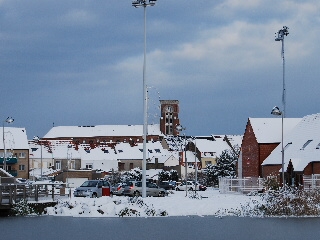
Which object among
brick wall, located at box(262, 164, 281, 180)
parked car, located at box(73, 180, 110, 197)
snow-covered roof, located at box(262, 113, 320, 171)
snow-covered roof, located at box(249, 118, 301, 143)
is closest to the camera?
parked car, located at box(73, 180, 110, 197)

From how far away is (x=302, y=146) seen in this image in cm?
6259

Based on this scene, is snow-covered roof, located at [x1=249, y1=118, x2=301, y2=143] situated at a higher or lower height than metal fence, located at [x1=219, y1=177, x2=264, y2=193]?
higher

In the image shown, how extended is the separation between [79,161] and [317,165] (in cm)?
7803

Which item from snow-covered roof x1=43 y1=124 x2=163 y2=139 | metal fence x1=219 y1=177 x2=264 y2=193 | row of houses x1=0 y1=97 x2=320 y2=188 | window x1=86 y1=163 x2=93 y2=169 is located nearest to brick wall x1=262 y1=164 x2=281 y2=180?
row of houses x1=0 y1=97 x2=320 y2=188

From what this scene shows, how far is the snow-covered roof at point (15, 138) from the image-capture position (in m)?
112

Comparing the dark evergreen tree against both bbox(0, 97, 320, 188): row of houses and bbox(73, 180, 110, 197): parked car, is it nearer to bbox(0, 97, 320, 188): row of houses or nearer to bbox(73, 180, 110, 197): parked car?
bbox(0, 97, 320, 188): row of houses

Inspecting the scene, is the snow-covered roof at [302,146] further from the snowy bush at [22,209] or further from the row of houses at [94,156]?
the row of houses at [94,156]

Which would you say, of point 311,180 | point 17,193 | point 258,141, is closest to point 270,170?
point 258,141

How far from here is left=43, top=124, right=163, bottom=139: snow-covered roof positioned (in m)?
184

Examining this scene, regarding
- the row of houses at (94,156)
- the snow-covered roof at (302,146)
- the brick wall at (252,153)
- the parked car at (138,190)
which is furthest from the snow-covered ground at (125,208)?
the row of houses at (94,156)

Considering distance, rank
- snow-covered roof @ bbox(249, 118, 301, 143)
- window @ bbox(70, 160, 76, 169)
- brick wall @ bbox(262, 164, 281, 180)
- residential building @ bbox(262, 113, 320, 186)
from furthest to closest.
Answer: window @ bbox(70, 160, 76, 169), snow-covered roof @ bbox(249, 118, 301, 143), brick wall @ bbox(262, 164, 281, 180), residential building @ bbox(262, 113, 320, 186)

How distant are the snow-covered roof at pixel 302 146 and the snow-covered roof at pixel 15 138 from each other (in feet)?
184

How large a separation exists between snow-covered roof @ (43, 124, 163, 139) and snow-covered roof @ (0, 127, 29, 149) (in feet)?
217

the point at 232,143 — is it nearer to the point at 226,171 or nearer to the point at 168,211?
the point at 226,171
